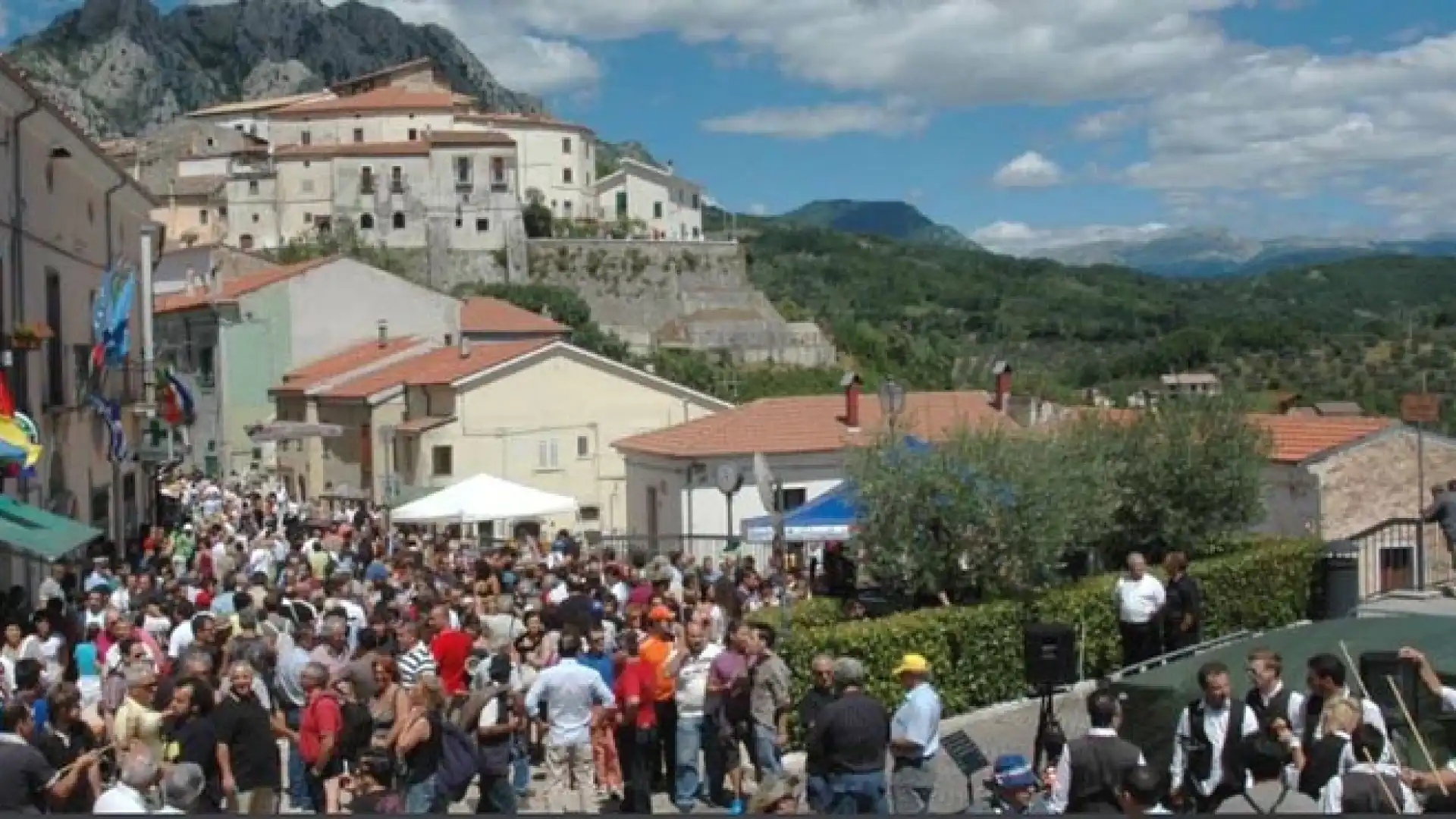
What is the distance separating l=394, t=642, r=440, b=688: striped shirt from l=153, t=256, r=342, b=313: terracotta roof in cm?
4766

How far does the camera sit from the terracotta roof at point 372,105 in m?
114

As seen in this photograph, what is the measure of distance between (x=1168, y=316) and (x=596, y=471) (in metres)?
122

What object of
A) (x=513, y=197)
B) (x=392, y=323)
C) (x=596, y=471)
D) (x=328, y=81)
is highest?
(x=328, y=81)

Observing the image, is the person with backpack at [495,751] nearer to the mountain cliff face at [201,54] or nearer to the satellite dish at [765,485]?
the satellite dish at [765,485]

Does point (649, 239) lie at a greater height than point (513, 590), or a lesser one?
greater

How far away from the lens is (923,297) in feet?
575

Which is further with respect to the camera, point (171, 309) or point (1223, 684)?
point (171, 309)

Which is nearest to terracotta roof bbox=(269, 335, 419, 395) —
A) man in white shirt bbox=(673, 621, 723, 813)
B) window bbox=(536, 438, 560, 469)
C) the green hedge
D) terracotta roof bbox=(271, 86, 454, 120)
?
window bbox=(536, 438, 560, 469)

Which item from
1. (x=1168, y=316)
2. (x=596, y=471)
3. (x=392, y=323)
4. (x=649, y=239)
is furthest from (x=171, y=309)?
(x=1168, y=316)

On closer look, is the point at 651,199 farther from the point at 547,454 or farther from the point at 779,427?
the point at 779,427

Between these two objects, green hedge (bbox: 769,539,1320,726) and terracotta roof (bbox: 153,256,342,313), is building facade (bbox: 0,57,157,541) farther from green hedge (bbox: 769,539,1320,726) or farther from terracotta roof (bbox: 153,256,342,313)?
terracotta roof (bbox: 153,256,342,313)

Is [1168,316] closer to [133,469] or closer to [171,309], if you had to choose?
[171,309]

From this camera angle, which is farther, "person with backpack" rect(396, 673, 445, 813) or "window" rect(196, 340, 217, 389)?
"window" rect(196, 340, 217, 389)

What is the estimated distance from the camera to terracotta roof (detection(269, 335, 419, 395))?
2125 inches
